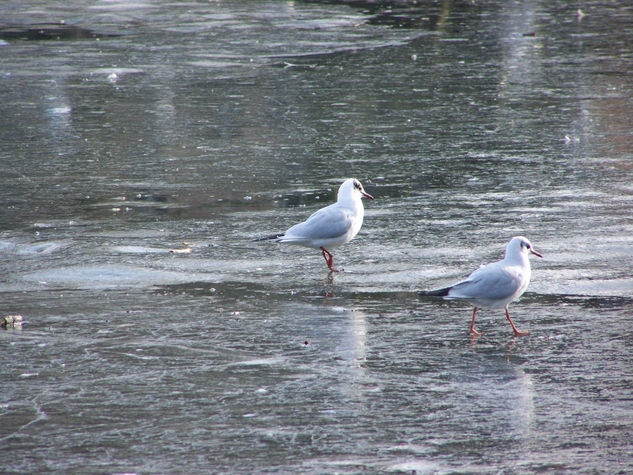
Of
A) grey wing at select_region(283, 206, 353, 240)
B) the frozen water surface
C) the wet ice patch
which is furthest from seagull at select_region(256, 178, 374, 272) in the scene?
the wet ice patch

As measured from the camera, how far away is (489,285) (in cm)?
637

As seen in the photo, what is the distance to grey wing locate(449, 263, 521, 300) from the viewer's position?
20.9ft

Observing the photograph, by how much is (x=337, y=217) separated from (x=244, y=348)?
6.84 feet

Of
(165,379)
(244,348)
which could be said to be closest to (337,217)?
(244,348)

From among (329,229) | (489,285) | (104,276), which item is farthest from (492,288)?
(104,276)

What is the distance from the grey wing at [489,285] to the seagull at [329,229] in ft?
5.55

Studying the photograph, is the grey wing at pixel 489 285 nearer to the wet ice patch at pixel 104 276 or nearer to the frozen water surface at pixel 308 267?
the frozen water surface at pixel 308 267

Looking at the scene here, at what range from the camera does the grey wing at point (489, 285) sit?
20.9ft

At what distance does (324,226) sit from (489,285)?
6.19ft

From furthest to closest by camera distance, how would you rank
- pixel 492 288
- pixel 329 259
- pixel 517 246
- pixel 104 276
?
pixel 329 259 → pixel 104 276 → pixel 517 246 → pixel 492 288

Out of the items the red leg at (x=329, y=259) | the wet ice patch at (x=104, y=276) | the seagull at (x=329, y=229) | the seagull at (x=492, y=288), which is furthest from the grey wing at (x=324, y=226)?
the seagull at (x=492, y=288)

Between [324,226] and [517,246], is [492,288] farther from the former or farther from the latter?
[324,226]

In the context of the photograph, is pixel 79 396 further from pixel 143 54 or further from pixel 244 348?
pixel 143 54

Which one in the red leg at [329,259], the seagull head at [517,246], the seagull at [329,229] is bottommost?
the red leg at [329,259]
